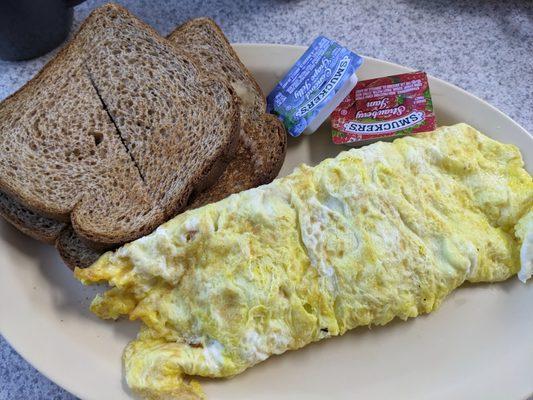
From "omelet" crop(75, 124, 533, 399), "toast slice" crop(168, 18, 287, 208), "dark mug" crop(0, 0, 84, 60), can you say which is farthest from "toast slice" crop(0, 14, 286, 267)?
"dark mug" crop(0, 0, 84, 60)

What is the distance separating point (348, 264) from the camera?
3.84 feet

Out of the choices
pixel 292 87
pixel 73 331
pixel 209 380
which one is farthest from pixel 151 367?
pixel 292 87

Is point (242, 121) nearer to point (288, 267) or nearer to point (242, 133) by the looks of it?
point (242, 133)

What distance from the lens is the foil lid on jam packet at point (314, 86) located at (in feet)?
4.77

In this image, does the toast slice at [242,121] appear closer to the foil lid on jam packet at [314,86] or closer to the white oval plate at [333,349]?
the foil lid on jam packet at [314,86]

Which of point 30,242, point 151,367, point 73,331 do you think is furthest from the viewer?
point 30,242

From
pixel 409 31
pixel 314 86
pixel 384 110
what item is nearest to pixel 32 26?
pixel 314 86

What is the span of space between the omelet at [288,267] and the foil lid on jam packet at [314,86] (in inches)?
10.1

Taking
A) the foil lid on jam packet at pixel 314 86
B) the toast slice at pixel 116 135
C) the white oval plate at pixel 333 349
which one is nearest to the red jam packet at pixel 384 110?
the foil lid on jam packet at pixel 314 86

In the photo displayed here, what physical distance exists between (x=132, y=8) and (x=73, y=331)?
1.27 m

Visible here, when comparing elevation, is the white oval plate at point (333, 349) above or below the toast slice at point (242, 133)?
below

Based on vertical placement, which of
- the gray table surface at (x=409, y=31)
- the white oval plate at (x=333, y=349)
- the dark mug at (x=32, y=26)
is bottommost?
the white oval plate at (x=333, y=349)

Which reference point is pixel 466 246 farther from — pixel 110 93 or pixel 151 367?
pixel 110 93

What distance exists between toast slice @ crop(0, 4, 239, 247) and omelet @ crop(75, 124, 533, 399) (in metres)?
0.14
